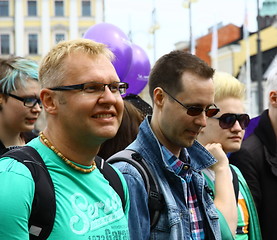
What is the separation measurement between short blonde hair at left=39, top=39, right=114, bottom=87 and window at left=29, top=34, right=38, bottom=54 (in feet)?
176

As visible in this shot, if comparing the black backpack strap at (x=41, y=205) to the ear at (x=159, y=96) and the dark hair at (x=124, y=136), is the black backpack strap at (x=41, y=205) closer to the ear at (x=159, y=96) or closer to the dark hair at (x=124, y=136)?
the ear at (x=159, y=96)

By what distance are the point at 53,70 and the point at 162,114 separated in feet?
2.38

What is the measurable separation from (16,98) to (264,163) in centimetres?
151

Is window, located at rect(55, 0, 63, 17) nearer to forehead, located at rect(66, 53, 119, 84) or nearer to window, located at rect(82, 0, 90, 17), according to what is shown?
window, located at rect(82, 0, 90, 17)

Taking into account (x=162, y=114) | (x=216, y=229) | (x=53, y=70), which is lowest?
(x=216, y=229)

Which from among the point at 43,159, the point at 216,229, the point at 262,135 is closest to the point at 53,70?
the point at 43,159

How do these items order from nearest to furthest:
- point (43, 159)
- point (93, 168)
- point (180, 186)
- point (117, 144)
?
point (43, 159) < point (93, 168) < point (180, 186) < point (117, 144)

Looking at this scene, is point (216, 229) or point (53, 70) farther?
point (216, 229)

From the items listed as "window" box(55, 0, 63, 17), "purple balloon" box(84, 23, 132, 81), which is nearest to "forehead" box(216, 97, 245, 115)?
"purple balloon" box(84, 23, 132, 81)

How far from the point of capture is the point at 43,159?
1907mm

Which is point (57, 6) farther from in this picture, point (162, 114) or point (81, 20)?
point (162, 114)

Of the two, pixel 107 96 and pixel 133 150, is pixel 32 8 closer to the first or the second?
pixel 133 150

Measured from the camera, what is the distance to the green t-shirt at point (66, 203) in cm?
169

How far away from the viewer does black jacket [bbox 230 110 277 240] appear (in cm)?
330
